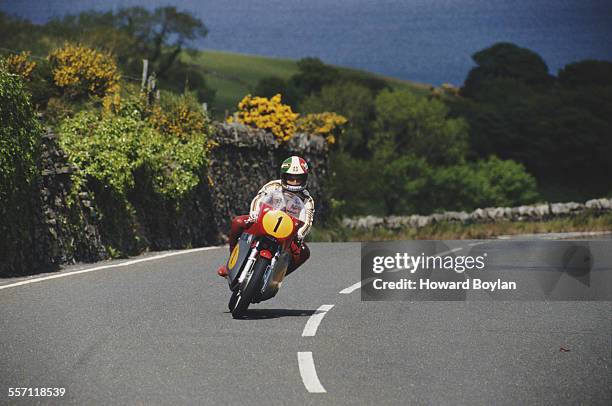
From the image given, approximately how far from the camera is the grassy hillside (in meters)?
123

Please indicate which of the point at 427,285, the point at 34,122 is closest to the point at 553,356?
the point at 427,285

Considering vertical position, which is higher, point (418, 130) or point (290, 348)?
point (290, 348)

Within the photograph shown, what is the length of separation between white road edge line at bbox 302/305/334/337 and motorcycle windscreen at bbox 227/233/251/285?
3.15ft

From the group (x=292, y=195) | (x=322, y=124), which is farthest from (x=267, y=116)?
(x=292, y=195)

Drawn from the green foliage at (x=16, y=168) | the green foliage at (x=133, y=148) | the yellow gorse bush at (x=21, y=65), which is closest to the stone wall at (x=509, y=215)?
the green foliage at (x=133, y=148)

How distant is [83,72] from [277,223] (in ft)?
51.9

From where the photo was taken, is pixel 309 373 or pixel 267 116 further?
pixel 267 116

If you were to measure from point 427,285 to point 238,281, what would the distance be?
4.63 meters

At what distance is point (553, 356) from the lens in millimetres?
8883

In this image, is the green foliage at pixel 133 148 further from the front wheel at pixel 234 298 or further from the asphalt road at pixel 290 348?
the front wheel at pixel 234 298

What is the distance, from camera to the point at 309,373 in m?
8.14

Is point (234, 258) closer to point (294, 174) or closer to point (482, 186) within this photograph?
point (294, 174)

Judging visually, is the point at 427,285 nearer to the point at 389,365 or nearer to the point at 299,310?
the point at 299,310

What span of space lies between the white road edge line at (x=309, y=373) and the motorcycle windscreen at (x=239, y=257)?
222cm
